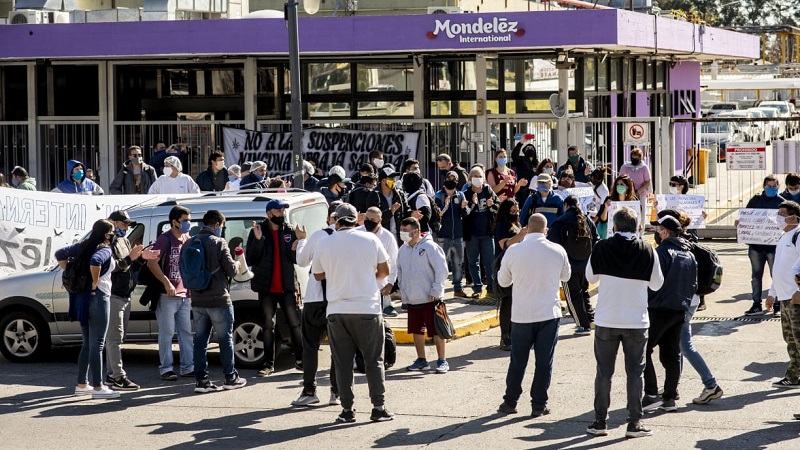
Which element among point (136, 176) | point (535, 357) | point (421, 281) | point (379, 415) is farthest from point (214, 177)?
point (535, 357)

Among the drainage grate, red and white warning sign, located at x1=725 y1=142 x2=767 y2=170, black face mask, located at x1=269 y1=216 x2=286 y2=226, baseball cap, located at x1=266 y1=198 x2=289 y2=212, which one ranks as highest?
red and white warning sign, located at x1=725 y1=142 x2=767 y2=170

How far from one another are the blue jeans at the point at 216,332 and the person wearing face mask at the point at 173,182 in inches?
254

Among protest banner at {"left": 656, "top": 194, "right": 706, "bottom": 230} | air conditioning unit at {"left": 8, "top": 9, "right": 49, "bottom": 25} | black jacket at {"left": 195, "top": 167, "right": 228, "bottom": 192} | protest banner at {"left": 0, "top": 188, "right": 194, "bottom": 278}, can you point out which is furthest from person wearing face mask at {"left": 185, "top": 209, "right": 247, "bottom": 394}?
air conditioning unit at {"left": 8, "top": 9, "right": 49, "bottom": 25}

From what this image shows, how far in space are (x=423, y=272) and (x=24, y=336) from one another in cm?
443

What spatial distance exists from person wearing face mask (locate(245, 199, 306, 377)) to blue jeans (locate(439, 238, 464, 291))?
4666mm

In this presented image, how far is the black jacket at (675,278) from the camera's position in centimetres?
1052

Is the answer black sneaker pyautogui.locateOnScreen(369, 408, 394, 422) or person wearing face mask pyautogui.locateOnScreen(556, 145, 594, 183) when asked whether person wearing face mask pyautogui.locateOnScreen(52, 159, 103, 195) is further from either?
black sneaker pyautogui.locateOnScreen(369, 408, 394, 422)

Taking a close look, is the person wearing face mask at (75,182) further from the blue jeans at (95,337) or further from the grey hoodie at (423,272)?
the grey hoodie at (423,272)

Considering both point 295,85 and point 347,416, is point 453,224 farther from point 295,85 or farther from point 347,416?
point 347,416

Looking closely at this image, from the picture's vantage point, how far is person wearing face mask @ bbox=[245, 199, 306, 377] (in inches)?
485

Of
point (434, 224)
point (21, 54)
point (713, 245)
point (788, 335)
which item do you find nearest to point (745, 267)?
point (713, 245)

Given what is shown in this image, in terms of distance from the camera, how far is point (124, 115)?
25.6m

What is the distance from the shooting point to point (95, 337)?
11.6 meters

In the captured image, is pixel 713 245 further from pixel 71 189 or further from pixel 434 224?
pixel 71 189
